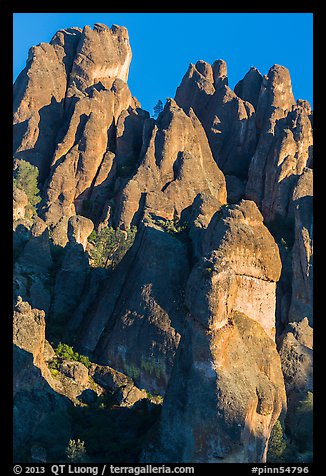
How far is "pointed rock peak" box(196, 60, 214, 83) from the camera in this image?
7850 centimetres

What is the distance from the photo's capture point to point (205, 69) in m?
78.9

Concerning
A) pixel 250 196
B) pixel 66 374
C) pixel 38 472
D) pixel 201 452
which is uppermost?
pixel 250 196

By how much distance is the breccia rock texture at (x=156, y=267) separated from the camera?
2258cm

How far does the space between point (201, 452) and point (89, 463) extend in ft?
14.3

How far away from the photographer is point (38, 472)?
64.2 feet

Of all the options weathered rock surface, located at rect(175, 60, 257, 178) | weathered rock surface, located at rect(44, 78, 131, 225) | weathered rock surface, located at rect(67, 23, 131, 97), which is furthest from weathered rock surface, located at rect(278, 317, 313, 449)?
weathered rock surface, located at rect(67, 23, 131, 97)

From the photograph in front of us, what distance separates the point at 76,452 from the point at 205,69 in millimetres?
65404

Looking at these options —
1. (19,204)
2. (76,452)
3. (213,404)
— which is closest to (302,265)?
(19,204)

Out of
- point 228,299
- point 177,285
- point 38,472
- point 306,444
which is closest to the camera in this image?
point 38,472

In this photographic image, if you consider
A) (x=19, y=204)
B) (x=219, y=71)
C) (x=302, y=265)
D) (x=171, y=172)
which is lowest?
(x=302, y=265)

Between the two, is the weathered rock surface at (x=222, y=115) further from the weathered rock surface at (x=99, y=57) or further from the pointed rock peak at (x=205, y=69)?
the weathered rock surface at (x=99, y=57)

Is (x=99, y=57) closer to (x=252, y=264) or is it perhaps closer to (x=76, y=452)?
(x=252, y=264)
